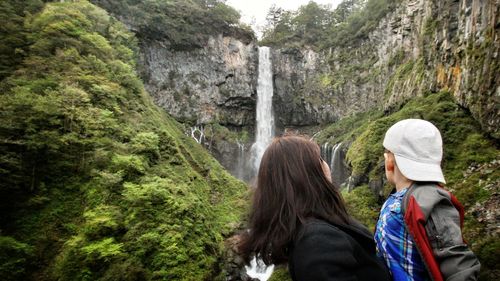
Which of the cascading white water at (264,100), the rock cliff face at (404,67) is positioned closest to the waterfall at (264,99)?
the cascading white water at (264,100)

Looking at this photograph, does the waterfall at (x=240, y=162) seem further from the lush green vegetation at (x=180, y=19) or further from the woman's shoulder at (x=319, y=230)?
the woman's shoulder at (x=319, y=230)

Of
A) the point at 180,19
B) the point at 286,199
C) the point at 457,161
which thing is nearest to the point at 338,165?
the point at 457,161

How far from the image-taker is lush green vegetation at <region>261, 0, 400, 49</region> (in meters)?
30.9

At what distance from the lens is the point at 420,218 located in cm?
161

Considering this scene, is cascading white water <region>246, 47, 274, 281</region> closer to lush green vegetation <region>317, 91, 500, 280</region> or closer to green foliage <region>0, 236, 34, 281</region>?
lush green vegetation <region>317, 91, 500, 280</region>

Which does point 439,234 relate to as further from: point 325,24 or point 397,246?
point 325,24

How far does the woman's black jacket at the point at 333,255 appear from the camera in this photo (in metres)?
1.32

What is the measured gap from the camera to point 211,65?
3272 centimetres

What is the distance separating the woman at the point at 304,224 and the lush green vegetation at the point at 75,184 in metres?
6.62

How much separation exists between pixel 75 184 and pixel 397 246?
9.63 m

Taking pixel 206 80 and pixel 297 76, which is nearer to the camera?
pixel 206 80

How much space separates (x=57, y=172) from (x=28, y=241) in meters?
2.15

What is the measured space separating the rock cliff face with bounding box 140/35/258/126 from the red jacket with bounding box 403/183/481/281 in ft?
98.7

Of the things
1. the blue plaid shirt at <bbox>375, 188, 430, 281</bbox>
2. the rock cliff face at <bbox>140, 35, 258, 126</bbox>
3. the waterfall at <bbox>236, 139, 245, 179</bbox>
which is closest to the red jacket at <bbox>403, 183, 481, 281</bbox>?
the blue plaid shirt at <bbox>375, 188, 430, 281</bbox>
